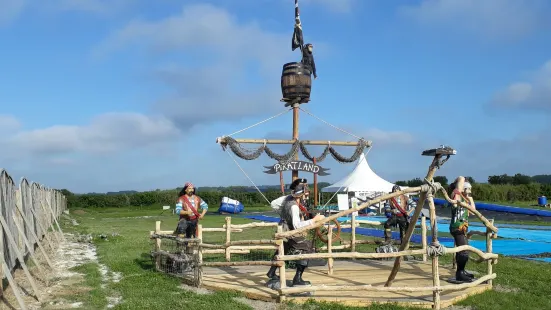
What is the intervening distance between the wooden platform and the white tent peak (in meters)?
21.5

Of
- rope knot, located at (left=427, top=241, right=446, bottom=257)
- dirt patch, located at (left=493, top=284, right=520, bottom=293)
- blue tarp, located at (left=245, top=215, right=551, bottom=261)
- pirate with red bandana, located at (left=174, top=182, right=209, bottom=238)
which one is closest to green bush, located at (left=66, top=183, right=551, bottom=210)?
blue tarp, located at (left=245, top=215, right=551, bottom=261)

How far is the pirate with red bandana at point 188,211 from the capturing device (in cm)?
1171

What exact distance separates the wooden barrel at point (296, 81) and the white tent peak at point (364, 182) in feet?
61.2

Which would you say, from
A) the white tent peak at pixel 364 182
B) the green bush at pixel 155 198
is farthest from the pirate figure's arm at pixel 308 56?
the green bush at pixel 155 198

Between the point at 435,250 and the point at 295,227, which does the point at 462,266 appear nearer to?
the point at 435,250

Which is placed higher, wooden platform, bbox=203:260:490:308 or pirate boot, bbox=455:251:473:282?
pirate boot, bbox=455:251:473:282

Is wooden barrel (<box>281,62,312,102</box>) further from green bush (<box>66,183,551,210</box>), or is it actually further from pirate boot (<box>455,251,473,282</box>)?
green bush (<box>66,183,551,210</box>)

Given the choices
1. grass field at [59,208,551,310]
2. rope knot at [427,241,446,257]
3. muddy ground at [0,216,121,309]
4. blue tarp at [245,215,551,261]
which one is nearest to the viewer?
rope knot at [427,241,446,257]

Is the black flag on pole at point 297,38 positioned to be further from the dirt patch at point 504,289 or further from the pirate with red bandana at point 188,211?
the dirt patch at point 504,289

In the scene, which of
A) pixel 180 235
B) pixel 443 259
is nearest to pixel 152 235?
pixel 180 235

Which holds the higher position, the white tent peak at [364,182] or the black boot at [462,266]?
the white tent peak at [364,182]

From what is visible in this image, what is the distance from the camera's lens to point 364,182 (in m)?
34.3

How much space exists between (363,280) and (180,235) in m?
4.21

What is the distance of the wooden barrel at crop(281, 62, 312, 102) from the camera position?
14729 mm
